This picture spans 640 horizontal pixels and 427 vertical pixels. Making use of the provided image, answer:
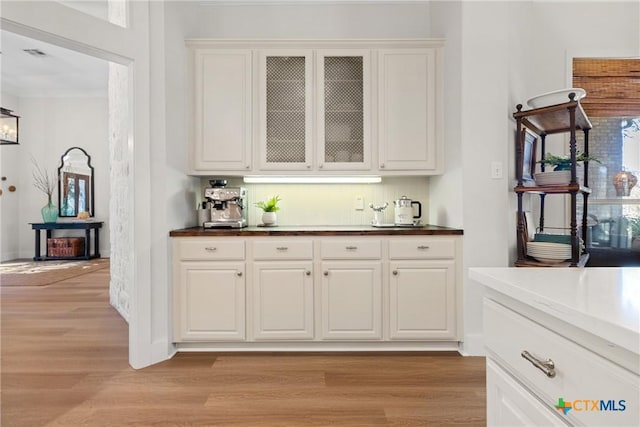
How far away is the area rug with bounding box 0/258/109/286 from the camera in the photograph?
493 centimetres

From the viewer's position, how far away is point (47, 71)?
19.2 feet

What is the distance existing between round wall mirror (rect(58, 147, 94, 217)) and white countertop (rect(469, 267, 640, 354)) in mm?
7788

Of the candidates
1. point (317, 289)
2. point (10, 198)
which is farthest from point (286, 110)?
point (10, 198)

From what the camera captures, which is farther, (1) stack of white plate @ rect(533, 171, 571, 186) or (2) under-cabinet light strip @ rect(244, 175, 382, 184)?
(2) under-cabinet light strip @ rect(244, 175, 382, 184)

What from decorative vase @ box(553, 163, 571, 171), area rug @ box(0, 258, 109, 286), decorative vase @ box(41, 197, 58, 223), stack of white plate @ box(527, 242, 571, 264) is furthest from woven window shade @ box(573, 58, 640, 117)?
decorative vase @ box(41, 197, 58, 223)

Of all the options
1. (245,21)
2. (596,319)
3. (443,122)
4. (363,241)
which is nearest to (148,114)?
(245,21)

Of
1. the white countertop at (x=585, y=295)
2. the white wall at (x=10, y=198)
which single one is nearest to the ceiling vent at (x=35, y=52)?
the white wall at (x=10, y=198)

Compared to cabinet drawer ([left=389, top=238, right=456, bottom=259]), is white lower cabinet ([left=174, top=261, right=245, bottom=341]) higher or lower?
lower

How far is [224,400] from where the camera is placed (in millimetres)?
2049

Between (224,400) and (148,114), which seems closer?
(224,400)

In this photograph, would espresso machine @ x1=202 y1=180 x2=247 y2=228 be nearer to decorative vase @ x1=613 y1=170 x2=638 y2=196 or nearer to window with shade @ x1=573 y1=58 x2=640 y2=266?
window with shade @ x1=573 y1=58 x2=640 y2=266

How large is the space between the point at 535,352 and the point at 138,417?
1.92 meters

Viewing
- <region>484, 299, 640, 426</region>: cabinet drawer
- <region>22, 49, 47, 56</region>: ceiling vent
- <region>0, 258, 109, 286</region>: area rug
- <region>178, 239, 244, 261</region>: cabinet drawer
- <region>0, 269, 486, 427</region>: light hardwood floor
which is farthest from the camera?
<region>22, 49, 47, 56</region>: ceiling vent

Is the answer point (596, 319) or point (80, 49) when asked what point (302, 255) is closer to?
point (80, 49)
